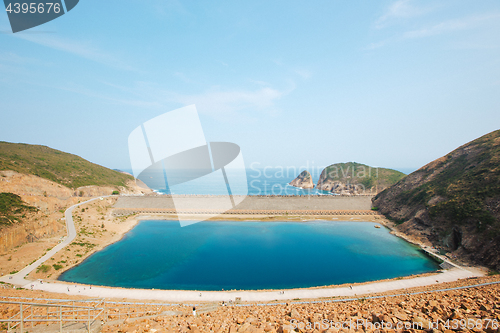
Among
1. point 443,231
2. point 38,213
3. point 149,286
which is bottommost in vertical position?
point 149,286

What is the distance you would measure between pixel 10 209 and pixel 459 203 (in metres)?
77.0

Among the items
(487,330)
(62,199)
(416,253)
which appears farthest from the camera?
(62,199)

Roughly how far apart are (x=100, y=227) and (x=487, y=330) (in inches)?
2318

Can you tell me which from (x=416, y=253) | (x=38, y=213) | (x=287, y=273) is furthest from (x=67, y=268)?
(x=416, y=253)

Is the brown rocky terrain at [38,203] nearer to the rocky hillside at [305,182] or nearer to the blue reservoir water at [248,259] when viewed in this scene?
the blue reservoir water at [248,259]

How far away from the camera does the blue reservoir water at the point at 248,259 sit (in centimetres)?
2736

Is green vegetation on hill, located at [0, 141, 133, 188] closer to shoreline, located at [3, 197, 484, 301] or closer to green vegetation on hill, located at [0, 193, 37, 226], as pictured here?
green vegetation on hill, located at [0, 193, 37, 226]

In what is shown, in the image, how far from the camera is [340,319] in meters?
9.64

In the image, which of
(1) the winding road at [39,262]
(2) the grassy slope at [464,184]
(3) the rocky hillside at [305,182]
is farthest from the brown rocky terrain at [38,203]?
(3) the rocky hillside at [305,182]

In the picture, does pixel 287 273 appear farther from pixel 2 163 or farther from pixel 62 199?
pixel 2 163

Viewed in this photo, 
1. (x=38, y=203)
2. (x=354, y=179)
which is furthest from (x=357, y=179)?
(x=38, y=203)

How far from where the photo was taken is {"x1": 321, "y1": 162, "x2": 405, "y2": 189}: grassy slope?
104 meters

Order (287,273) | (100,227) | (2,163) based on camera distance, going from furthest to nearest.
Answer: (2,163)
(100,227)
(287,273)

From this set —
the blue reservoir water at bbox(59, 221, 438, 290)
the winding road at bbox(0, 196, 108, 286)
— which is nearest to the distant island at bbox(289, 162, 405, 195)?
the blue reservoir water at bbox(59, 221, 438, 290)
